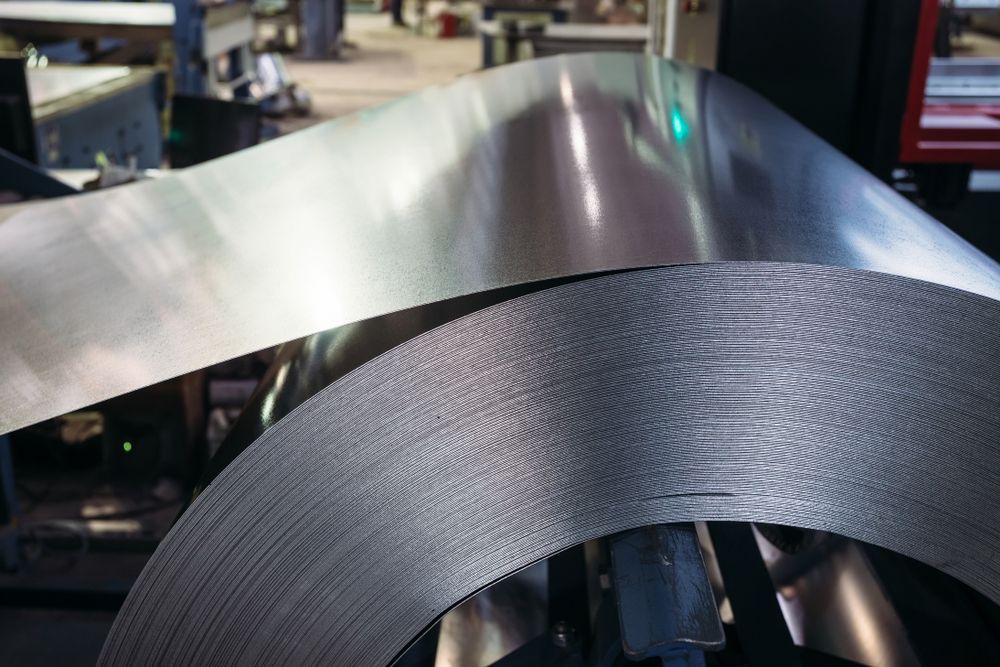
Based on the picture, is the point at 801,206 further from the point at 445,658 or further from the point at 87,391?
the point at 445,658

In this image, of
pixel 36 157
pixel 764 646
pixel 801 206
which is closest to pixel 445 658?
pixel 764 646

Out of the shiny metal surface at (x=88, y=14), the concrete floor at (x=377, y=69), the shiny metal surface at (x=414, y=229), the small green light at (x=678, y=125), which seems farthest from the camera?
the concrete floor at (x=377, y=69)

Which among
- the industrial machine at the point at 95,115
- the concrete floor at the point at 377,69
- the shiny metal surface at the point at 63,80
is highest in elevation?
the shiny metal surface at the point at 63,80

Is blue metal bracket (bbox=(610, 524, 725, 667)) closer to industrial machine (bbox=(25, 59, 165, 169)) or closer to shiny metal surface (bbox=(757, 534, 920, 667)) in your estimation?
shiny metal surface (bbox=(757, 534, 920, 667))

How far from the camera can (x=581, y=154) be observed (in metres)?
1.20

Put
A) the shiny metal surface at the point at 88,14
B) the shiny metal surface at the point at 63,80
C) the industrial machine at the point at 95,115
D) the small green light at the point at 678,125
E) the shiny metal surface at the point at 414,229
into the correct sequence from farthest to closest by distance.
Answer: the shiny metal surface at the point at 88,14 → the shiny metal surface at the point at 63,80 → the industrial machine at the point at 95,115 → the small green light at the point at 678,125 → the shiny metal surface at the point at 414,229

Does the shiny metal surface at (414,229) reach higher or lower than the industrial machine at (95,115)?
higher

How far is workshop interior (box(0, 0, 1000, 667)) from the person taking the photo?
810 millimetres

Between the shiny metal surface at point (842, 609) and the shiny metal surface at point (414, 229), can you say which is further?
the shiny metal surface at point (842, 609)

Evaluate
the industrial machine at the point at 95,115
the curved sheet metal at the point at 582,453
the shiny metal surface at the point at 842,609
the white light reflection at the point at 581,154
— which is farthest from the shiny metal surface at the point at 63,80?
the curved sheet metal at the point at 582,453

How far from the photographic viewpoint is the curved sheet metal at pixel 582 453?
81cm

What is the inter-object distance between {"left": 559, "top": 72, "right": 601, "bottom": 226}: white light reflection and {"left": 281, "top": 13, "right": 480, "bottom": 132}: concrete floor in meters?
5.06

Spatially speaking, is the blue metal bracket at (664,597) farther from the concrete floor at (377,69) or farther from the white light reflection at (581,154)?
the concrete floor at (377,69)

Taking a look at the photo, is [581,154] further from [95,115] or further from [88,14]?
[88,14]
